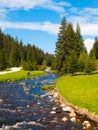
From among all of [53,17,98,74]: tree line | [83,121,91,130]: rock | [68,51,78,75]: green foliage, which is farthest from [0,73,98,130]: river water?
[53,17,98,74]: tree line

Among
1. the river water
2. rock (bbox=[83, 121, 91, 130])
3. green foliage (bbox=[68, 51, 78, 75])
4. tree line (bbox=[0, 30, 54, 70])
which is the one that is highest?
tree line (bbox=[0, 30, 54, 70])

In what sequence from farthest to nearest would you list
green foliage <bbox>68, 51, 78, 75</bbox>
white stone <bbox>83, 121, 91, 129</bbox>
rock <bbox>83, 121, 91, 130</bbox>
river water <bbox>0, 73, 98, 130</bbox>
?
green foliage <bbox>68, 51, 78, 75</bbox> → river water <bbox>0, 73, 98, 130</bbox> → white stone <bbox>83, 121, 91, 129</bbox> → rock <bbox>83, 121, 91, 130</bbox>

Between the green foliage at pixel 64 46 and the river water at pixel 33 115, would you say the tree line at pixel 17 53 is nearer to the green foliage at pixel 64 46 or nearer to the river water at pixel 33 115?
the green foliage at pixel 64 46

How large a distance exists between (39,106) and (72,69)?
1730 inches

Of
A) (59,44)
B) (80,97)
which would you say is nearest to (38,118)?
(80,97)

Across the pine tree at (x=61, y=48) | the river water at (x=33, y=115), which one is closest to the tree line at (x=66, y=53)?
the pine tree at (x=61, y=48)

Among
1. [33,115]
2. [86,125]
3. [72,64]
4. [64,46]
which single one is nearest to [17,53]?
[64,46]

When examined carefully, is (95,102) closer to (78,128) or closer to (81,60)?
(78,128)

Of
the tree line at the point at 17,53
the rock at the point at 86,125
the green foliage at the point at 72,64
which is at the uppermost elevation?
the tree line at the point at 17,53

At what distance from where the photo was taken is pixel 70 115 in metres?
29.2

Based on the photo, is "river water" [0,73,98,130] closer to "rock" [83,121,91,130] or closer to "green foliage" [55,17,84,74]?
"rock" [83,121,91,130]

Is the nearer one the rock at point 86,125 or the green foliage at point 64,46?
the rock at point 86,125

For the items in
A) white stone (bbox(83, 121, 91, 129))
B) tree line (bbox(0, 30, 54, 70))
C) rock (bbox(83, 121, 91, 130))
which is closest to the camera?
rock (bbox(83, 121, 91, 130))

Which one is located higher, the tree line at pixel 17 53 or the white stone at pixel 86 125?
the tree line at pixel 17 53
